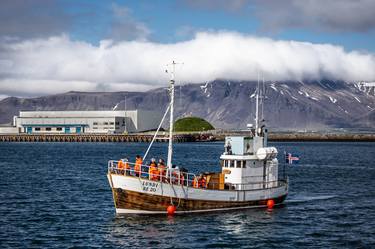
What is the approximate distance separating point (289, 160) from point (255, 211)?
775cm

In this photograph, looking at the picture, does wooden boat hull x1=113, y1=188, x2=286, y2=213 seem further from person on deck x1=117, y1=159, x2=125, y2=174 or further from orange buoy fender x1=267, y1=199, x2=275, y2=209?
orange buoy fender x1=267, y1=199, x2=275, y2=209

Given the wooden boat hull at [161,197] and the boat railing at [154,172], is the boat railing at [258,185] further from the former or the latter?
the boat railing at [154,172]

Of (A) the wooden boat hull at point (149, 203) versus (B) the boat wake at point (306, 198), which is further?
(B) the boat wake at point (306, 198)

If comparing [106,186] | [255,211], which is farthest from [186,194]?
[106,186]

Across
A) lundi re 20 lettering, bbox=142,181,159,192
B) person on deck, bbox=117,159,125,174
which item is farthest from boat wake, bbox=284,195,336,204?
person on deck, bbox=117,159,125,174

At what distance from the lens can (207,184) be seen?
153 ft

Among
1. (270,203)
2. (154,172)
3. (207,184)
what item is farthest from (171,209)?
(270,203)

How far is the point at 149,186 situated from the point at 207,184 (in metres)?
5.90

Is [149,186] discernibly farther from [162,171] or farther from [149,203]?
[162,171]

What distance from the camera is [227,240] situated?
37625 mm

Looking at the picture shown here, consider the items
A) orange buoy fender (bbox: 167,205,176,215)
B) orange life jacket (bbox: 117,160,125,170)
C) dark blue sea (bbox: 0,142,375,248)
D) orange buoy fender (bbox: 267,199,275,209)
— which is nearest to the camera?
dark blue sea (bbox: 0,142,375,248)

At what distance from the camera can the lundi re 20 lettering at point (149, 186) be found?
138 ft

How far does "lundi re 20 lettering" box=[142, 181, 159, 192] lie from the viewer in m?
42.2

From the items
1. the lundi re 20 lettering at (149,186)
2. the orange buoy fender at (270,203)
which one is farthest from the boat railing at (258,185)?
the lundi re 20 lettering at (149,186)
